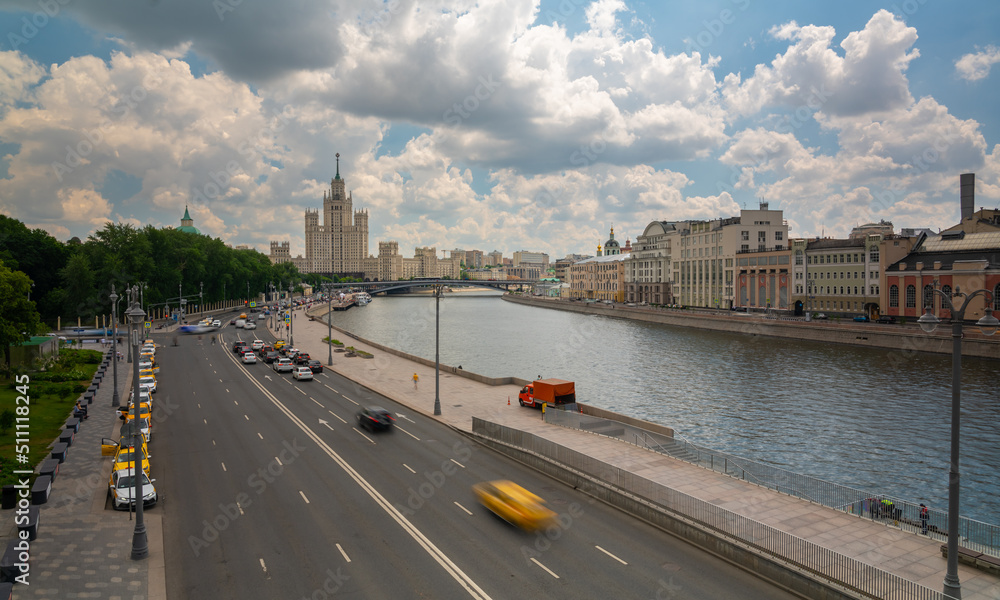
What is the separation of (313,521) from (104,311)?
242 ft

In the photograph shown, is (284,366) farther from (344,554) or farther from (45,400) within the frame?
(344,554)

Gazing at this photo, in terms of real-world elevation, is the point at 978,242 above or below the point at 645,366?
above

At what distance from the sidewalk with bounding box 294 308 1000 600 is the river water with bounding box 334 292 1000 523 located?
8348mm

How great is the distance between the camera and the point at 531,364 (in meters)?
54.8

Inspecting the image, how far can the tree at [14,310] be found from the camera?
3003 cm

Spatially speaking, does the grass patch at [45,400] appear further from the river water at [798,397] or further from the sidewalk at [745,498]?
the river water at [798,397]

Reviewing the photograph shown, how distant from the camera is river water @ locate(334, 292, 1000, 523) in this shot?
80.6ft

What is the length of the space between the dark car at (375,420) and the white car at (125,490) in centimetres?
941

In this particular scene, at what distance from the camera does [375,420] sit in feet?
83.7

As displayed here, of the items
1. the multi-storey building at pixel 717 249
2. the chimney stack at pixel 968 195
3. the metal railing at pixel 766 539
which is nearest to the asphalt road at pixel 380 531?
the metal railing at pixel 766 539

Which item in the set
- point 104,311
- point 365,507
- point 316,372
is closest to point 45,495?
point 365,507

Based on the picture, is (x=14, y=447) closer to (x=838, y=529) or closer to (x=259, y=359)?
(x=838, y=529)

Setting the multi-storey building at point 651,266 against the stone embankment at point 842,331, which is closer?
the stone embankment at point 842,331

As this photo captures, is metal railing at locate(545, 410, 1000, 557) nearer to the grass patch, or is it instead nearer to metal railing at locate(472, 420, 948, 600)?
metal railing at locate(472, 420, 948, 600)
